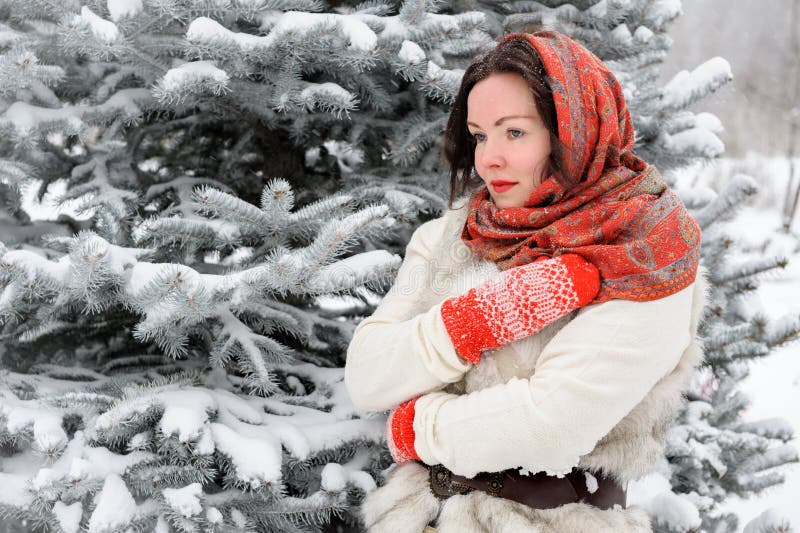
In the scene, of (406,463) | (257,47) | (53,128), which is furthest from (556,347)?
(53,128)

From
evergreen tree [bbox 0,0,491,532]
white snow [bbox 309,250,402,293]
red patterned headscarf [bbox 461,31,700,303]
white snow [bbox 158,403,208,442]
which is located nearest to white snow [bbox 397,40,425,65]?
evergreen tree [bbox 0,0,491,532]

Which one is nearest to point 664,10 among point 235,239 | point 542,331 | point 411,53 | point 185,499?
point 411,53

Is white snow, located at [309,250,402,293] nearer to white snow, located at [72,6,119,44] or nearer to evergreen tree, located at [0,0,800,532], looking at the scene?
evergreen tree, located at [0,0,800,532]

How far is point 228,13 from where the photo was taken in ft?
5.36

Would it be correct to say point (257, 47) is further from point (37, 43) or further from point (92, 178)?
point (92, 178)

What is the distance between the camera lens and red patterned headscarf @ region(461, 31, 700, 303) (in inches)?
46.5

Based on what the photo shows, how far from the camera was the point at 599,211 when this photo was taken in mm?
1250

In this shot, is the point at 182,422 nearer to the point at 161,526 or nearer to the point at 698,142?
the point at 161,526

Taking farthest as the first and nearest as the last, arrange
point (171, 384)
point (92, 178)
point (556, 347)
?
point (92, 178) → point (171, 384) → point (556, 347)

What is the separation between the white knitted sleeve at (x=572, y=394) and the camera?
1.17 metres

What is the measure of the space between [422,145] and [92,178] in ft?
3.74

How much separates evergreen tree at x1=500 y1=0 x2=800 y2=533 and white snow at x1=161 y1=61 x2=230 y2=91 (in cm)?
99

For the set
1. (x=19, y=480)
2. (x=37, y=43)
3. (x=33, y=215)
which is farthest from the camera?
(x=33, y=215)

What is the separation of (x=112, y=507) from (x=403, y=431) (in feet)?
2.19
